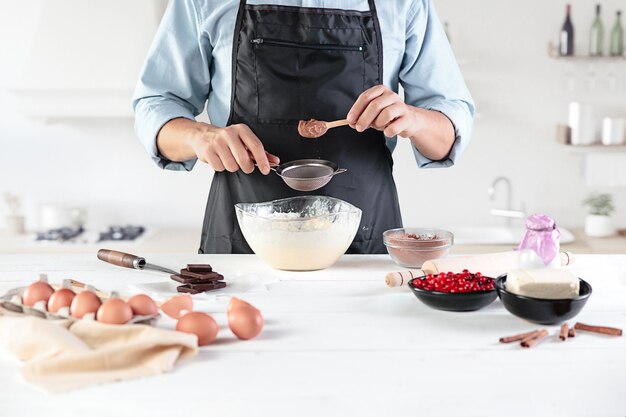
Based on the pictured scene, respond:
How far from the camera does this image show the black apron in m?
2.22

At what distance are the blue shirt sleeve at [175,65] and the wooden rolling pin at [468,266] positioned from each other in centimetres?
81

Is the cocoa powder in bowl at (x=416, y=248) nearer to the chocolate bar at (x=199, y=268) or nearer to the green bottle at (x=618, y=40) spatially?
the chocolate bar at (x=199, y=268)

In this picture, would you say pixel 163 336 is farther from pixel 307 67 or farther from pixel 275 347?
pixel 307 67

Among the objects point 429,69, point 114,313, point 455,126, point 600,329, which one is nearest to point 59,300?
point 114,313

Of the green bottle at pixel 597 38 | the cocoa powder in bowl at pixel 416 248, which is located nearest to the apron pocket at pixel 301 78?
the cocoa powder in bowl at pixel 416 248

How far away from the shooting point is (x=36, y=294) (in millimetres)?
1459

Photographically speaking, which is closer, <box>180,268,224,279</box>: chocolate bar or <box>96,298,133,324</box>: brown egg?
<box>96,298,133,324</box>: brown egg

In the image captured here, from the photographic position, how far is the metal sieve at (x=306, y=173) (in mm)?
2039

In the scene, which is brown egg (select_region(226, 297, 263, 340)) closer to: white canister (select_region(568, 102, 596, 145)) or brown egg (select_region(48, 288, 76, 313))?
brown egg (select_region(48, 288, 76, 313))

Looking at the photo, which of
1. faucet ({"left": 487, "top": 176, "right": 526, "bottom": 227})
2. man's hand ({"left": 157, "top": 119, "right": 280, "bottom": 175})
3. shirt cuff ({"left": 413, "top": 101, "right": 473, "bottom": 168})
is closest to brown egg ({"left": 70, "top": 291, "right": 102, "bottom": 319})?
man's hand ({"left": 157, "top": 119, "right": 280, "bottom": 175})

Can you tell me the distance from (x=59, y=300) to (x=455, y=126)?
3.87 feet

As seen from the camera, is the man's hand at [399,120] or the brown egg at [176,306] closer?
the brown egg at [176,306]

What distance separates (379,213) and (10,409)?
1356 mm

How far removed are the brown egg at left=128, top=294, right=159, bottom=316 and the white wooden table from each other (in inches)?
1.2
